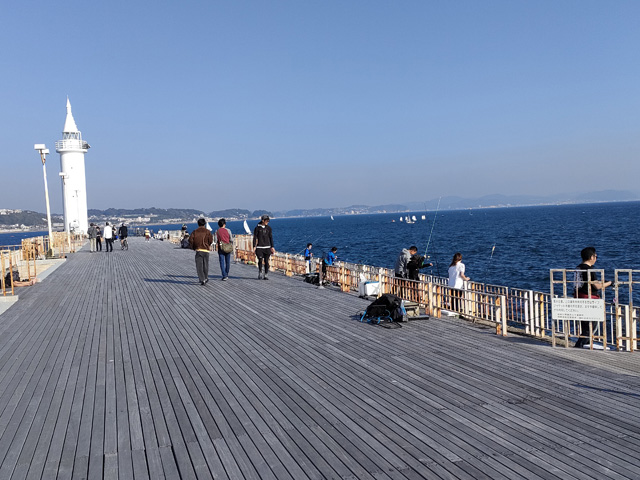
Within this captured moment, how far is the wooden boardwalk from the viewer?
4.35 m

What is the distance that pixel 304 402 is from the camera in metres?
5.79

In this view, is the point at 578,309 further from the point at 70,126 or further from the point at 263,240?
the point at 70,126

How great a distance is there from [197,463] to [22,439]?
1.80m

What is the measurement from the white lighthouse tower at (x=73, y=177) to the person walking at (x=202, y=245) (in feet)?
135

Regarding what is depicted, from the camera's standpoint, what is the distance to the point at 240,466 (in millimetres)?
4293

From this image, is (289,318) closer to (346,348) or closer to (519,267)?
(346,348)

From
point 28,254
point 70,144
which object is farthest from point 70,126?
point 28,254

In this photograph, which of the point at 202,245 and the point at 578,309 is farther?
the point at 202,245

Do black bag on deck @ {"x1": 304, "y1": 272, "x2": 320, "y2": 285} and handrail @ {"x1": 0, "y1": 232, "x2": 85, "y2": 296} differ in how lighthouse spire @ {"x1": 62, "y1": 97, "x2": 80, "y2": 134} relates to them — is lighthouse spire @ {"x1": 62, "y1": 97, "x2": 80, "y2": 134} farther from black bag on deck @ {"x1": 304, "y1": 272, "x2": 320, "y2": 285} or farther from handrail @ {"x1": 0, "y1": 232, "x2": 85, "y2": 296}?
black bag on deck @ {"x1": 304, "y1": 272, "x2": 320, "y2": 285}

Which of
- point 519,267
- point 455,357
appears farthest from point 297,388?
point 519,267

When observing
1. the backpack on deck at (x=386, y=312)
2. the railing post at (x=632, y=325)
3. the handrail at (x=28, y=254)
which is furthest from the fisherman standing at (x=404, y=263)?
the handrail at (x=28, y=254)

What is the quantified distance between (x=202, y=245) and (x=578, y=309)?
10.1m

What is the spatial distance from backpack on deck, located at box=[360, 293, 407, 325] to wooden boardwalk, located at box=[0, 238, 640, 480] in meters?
0.24

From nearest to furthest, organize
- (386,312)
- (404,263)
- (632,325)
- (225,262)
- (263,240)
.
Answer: (632,325) < (386,312) < (404,263) < (263,240) < (225,262)
